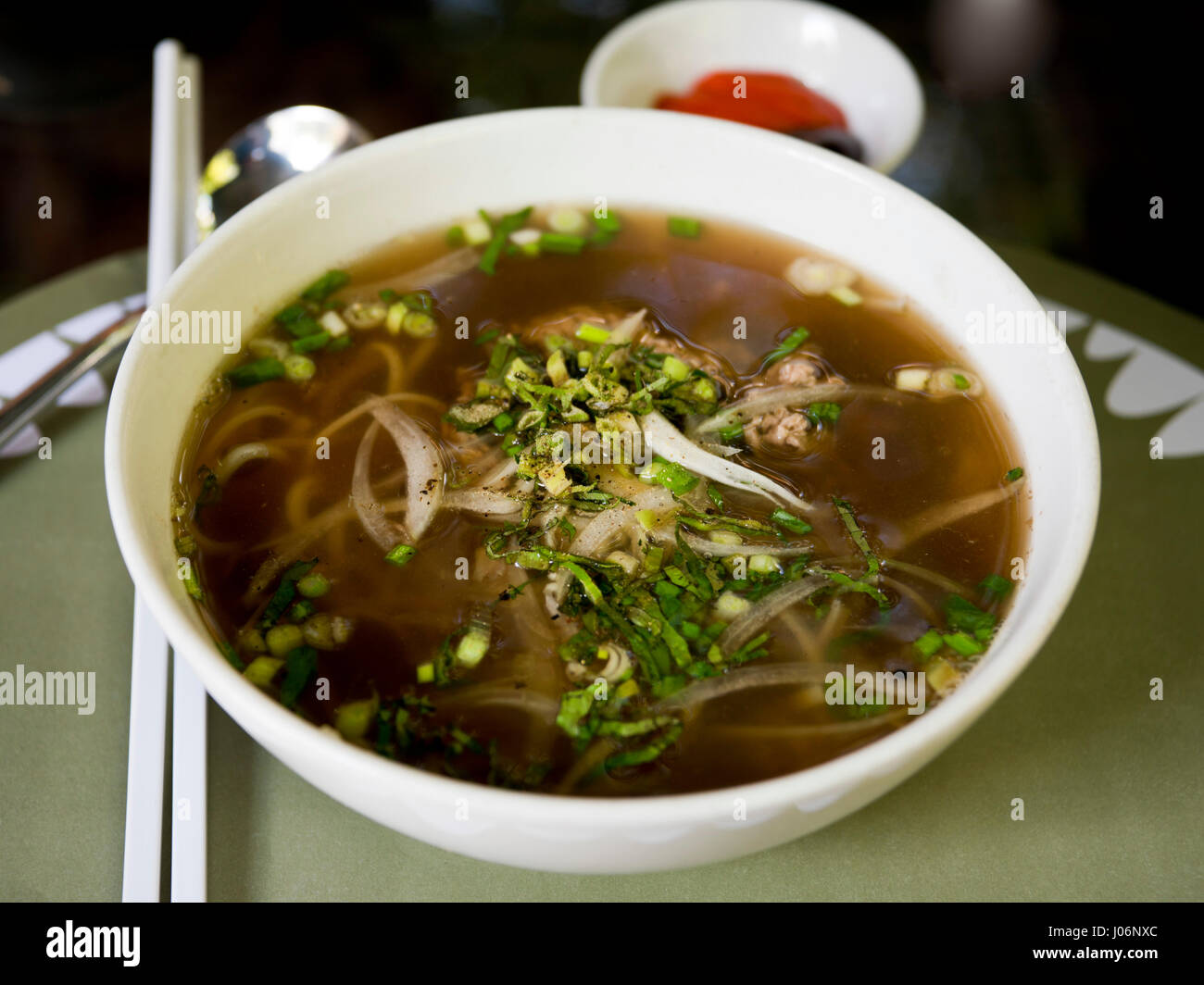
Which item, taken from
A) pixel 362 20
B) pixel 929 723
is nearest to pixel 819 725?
pixel 929 723

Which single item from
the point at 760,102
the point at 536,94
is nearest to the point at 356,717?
the point at 760,102

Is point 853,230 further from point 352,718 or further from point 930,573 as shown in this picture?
point 352,718

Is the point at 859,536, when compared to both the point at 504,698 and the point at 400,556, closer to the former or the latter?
the point at 504,698

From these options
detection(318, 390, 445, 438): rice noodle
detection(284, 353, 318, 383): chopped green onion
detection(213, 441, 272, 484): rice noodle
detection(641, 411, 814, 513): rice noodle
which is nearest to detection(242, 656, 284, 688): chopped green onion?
detection(213, 441, 272, 484): rice noodle

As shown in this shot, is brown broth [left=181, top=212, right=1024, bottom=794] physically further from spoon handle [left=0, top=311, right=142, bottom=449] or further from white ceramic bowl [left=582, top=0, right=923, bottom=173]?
white ceramic bowl [left=582, top=0, right=923, bottom=173]

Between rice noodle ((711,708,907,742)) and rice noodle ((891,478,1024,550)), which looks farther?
rice noodle ((891,478,1024,550))

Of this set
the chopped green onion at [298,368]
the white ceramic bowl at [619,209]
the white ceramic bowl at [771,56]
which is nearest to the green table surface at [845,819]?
the white ceramic bowl at [619,209]
